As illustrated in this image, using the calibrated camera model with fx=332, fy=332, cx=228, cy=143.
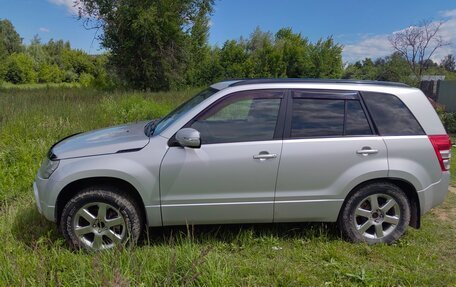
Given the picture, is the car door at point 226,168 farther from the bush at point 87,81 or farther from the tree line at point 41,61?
the tree line at point 41,61

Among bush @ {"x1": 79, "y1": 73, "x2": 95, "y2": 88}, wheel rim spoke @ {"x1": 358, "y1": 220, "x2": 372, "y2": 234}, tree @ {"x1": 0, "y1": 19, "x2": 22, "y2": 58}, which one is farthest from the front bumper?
tree @ {"x1": 0, "y1": 19, "x2": 22, "y2": 58}

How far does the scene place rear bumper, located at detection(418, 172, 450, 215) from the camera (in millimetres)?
3592

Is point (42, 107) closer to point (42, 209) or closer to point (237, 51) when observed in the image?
point (42, 209)

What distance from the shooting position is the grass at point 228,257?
106 inches

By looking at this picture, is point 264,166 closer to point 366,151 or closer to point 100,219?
point 366,151

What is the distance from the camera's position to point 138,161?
3.22 m

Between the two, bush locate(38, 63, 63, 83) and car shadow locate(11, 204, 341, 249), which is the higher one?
bush locate(38, 63, 63, 83)

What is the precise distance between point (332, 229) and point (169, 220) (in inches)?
75.9

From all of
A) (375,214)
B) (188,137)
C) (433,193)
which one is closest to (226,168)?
(188,137)

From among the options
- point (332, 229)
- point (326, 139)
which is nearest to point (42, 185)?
point (326, 139)

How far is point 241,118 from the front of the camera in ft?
11.5

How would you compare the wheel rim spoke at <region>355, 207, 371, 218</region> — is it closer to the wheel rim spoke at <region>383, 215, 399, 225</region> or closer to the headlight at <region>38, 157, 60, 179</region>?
the wheel rim spoke at <region>383, 215, 399, 225</region>

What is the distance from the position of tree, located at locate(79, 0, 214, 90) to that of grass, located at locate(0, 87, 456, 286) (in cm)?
1847

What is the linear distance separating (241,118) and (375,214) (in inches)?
71.1
